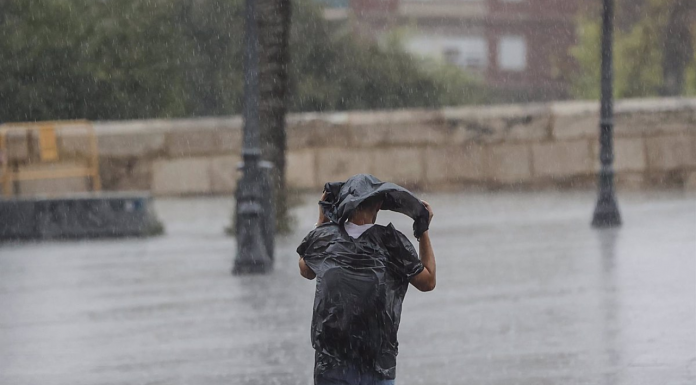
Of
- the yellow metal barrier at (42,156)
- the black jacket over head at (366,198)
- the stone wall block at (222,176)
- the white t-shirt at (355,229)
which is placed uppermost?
the black jacket over head at (366,198)

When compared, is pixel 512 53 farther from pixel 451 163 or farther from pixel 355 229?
pixel 355 229

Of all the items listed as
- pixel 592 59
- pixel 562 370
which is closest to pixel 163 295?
pixel 562 370

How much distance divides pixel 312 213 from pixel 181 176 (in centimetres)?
256

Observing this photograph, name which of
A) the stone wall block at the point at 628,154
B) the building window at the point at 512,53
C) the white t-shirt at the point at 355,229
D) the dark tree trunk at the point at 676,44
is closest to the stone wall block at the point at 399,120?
the stone wall block at the point at 628,154

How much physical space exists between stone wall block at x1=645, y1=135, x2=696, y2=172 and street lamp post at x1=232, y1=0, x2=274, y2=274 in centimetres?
819

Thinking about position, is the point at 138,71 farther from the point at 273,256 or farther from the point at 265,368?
the point at 265,368

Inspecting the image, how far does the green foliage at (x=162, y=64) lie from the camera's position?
23625 mm

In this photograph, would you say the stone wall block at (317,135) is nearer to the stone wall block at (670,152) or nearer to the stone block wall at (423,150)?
the stone block wall at (423,150)

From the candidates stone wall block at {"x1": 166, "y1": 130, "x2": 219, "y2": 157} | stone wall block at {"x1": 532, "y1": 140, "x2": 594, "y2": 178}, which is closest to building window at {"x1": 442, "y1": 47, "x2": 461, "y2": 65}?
stone wall block at {"x1": 532, "y1": 140, "x2": 594, "y2": 178}

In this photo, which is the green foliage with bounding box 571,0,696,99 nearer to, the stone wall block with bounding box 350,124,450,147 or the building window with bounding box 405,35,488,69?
the stone wall block with bounding box 350,124,450,147

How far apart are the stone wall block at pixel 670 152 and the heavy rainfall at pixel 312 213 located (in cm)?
3

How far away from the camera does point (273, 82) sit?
14.7m

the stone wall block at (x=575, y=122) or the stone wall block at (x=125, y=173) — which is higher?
the stone wall block at (x=575, y=122)

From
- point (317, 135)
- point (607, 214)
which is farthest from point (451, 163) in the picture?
point (607, 214)
